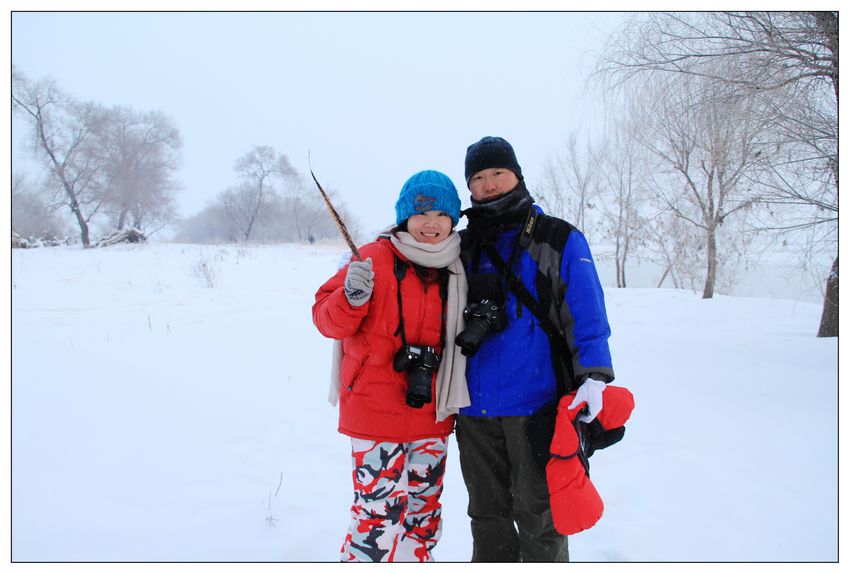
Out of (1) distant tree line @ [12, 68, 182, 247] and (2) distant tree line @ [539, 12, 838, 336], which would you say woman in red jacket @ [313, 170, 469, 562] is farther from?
(1) distant tree line @ [12, 68, 182, 247]

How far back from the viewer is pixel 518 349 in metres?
1.90

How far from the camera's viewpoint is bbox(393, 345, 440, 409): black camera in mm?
1793

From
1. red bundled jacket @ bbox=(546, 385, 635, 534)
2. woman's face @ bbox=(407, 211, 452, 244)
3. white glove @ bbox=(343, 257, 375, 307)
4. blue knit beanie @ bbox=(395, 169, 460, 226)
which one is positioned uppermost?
blue knit beanie @ bbox=(395, 169, 460, 226)

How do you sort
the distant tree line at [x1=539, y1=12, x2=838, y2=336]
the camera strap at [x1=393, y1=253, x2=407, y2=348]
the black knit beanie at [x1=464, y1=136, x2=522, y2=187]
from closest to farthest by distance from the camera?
the camera strap at [x1=393, y1=253, x2=407, y2=348] → the black knit beanie at [x1=464, y1=136, x2=522, y2=187] → the distant tree line at [x1=539, y1=12, x2=838, y2=336]

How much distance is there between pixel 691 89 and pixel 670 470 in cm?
357

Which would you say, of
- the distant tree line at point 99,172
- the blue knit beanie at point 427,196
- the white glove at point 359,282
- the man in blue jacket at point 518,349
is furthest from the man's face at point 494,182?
the distant tree line at point 99,172

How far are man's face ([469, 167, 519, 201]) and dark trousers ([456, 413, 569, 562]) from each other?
932 millimetres

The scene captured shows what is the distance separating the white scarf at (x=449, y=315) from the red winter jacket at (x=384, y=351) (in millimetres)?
47

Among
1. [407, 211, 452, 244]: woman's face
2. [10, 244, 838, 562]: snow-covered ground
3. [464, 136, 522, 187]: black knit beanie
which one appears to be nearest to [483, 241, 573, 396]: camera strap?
[407, 211, 452, 244]: woman's face

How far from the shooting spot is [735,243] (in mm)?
11891

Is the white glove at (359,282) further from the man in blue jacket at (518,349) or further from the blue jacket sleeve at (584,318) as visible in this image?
the blue jacket sleeve at (584,318)

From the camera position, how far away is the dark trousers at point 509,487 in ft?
6.16

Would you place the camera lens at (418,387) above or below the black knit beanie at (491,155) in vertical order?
below

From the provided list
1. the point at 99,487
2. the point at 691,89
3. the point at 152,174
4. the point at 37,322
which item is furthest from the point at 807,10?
the point at 152,174
